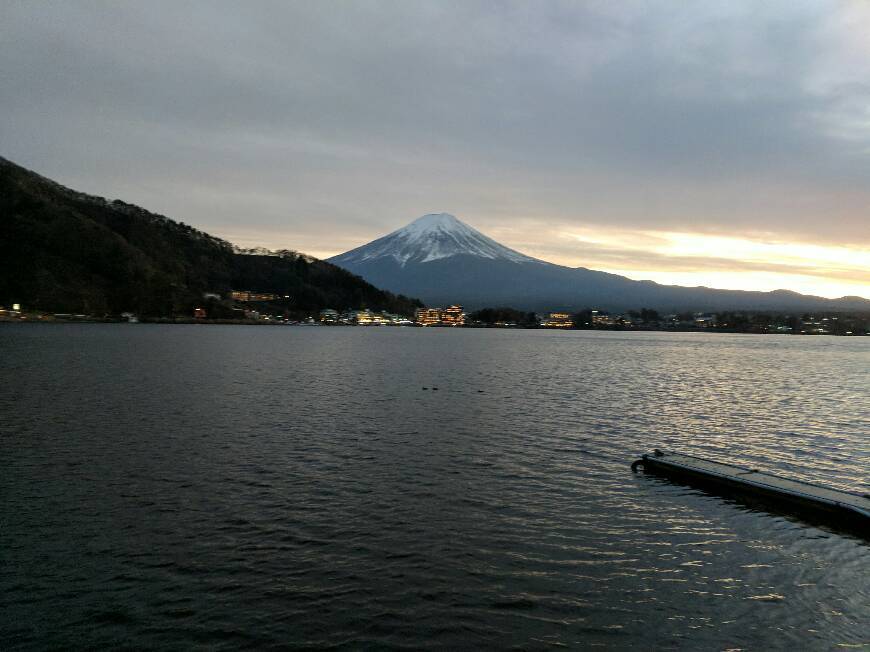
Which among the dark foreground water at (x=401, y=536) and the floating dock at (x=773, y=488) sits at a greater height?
the floating dock at (x=773, y=488)

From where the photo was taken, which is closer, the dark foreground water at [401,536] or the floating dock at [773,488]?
the dark foreground water at [401,536]

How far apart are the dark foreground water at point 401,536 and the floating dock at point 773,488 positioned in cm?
124

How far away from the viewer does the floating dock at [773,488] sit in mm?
19078

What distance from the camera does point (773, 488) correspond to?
2138 cm

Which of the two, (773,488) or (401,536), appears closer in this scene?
(401,536)

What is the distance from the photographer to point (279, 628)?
1164 centimetres

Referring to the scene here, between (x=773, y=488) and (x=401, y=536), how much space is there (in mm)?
14537

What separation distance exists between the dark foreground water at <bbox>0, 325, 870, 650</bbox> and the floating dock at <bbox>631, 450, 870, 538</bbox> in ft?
4.07

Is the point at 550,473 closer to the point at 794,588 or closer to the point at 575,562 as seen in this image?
the point at 575,562

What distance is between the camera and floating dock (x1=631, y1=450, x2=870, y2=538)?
19078mm

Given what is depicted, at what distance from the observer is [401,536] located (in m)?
16.9

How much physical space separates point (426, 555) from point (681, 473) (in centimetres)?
1398

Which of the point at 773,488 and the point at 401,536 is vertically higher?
the point at 773,488

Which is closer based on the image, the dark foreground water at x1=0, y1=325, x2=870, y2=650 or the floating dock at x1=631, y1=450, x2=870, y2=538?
the dark foreground water at x1=0, y1=325, x2=870, y2=650
